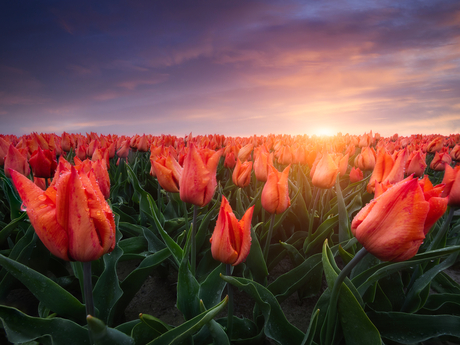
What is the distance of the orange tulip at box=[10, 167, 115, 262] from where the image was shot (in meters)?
0.88

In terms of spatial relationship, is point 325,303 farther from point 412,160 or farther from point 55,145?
point 55,145

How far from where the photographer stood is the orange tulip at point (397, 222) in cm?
93

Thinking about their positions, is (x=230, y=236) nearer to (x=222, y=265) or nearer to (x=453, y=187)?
(x=222, y=265)

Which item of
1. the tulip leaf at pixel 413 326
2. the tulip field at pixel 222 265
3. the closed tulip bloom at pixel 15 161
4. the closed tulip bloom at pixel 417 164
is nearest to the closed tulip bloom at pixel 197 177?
the tulip field at pixel 222 265

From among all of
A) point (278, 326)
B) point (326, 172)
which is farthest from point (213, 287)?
point (326, 172)

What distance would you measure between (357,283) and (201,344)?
1.01m

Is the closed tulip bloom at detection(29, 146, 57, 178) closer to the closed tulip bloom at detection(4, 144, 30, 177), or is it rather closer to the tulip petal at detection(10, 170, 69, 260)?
the closed tulip bloom at detection(4, 144, 30, 177)

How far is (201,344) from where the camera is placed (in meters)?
1.46

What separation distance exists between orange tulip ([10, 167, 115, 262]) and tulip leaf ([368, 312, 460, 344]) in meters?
1.70

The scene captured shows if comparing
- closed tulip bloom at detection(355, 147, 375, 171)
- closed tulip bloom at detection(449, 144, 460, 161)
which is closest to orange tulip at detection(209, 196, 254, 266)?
closed tulip bloom at detection(355, 147, 375, 171)

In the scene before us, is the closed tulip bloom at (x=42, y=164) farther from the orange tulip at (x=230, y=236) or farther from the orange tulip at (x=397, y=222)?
the orange tulip at (x=397, y=222)

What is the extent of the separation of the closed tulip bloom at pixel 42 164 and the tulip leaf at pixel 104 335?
1730 millimetres

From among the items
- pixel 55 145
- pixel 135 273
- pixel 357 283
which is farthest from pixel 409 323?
pixel 55 145

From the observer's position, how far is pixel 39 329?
116cm
